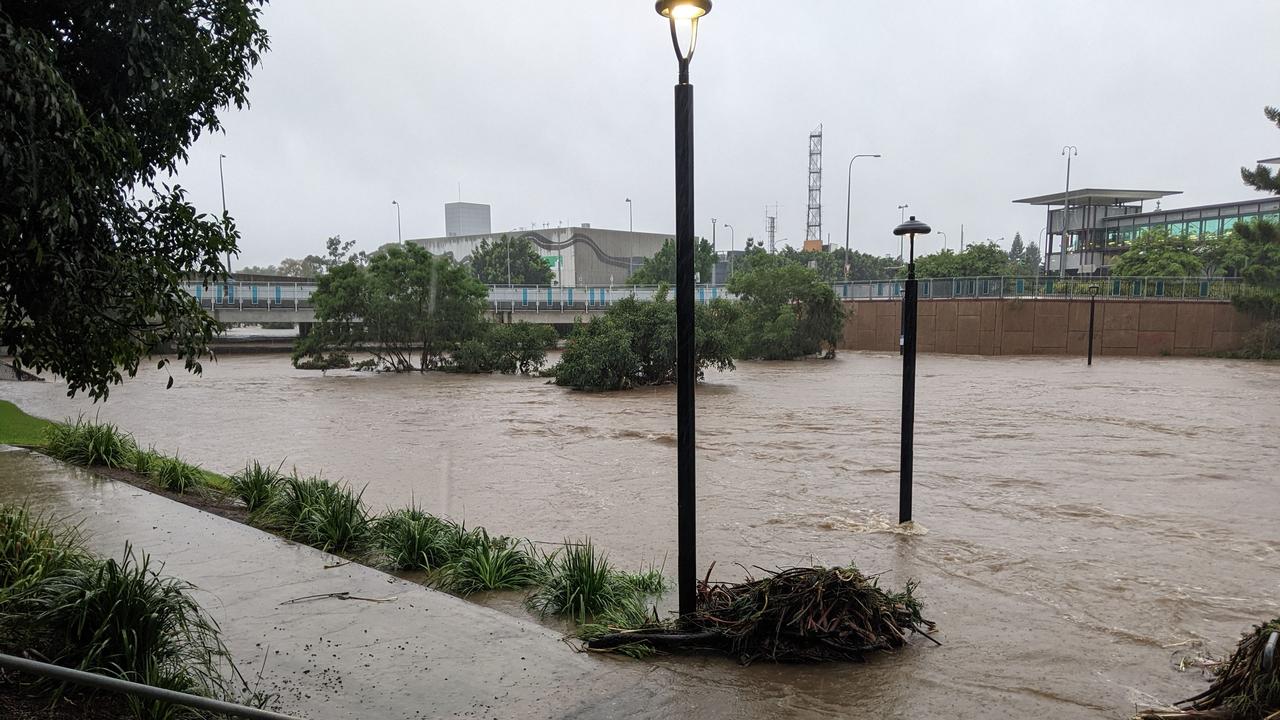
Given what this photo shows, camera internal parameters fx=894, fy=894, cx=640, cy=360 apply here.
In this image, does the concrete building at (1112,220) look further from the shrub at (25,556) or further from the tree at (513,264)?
the shrub at (25,556)

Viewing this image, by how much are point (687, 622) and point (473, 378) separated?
95.7ft

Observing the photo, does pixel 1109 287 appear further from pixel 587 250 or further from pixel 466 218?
pixel 466 218

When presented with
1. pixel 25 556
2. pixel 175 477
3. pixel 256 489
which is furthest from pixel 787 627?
pixel 175 477

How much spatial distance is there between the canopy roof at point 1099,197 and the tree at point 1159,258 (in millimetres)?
16074

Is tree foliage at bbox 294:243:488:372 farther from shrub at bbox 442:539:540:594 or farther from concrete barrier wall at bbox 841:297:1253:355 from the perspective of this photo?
shrub at bbox 442:539:540:594

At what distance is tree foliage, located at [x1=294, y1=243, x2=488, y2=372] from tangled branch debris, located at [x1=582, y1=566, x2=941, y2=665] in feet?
102

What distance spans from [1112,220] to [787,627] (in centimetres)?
10029

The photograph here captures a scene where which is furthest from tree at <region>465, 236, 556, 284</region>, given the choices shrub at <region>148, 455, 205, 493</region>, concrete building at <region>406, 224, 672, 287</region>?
shrub at <region>148, 455, 205, 493</region>

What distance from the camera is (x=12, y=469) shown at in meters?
11.3

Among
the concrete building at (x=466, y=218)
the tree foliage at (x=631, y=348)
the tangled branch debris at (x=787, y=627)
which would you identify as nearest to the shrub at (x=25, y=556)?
the tangled branch debris at (x=787, y=627)

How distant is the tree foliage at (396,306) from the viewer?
35.5 meters

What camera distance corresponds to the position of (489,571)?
741 centimetres

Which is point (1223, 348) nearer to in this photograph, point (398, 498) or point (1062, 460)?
point (1062, 460)

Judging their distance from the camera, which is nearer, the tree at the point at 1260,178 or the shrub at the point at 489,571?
the shrub at the point at 489,571
